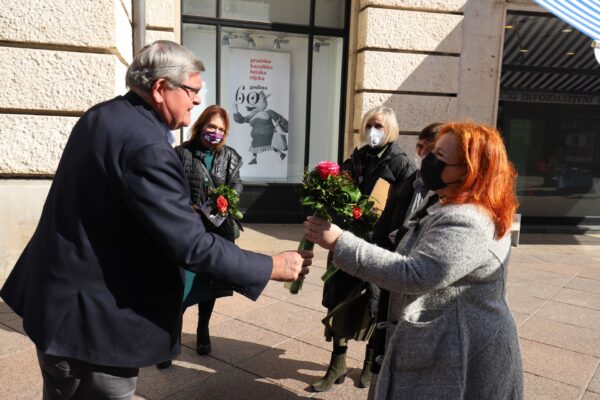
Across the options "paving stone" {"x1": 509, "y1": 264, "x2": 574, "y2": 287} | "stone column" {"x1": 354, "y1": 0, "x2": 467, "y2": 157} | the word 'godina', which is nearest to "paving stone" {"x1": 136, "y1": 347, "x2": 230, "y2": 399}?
"paving stone" {"x1": 509, "y1": 264, "x2": 574, "y2": 287}

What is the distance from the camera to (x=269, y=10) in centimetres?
850

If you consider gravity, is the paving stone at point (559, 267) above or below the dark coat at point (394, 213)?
below

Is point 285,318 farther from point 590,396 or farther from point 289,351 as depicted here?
point 590,396

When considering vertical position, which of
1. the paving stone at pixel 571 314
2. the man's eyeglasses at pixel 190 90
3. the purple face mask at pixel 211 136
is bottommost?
the paving stone at pixel 571 314

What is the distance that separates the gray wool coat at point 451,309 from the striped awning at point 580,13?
5.18m

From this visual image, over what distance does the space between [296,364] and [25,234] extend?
10.5ft

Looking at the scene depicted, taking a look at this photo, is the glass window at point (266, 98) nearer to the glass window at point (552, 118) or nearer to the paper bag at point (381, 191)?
the glass window at point (552, 118)

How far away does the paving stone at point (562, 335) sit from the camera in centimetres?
431

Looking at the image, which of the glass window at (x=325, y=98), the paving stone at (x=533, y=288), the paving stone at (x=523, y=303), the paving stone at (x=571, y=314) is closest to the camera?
the paving stone at (x=571, y=314)

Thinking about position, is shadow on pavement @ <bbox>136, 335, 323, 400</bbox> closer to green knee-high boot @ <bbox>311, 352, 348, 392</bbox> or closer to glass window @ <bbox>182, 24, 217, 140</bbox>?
green knee-high boot @ <bbox>311, 352, 348, 392</bbox>

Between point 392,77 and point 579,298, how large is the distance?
3.94 meters

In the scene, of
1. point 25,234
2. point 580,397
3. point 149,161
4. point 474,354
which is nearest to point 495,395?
point 474,354

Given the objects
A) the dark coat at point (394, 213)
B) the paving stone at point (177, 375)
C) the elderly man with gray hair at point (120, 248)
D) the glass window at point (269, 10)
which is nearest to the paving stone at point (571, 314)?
the dark coat at point (394, 213)

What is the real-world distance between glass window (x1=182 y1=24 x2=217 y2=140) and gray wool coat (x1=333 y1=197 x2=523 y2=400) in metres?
6.76
